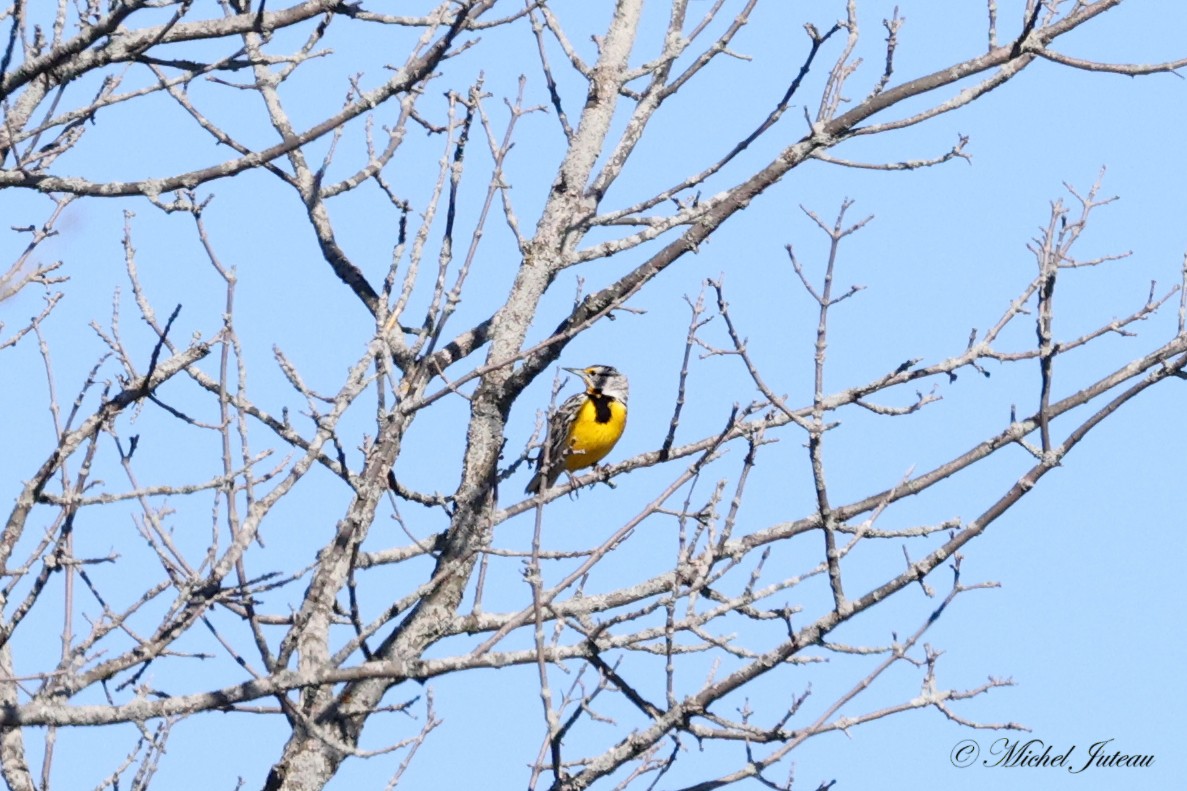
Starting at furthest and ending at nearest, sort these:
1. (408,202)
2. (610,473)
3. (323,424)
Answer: (610,473), (408,202), (323,424)

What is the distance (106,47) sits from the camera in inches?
169

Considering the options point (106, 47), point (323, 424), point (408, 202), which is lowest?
point (323, 424)

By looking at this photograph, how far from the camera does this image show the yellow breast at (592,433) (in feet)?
33.9

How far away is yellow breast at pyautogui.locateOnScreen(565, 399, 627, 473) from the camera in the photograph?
10.3 metres

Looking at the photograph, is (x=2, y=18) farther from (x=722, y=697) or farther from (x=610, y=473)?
(x=610, y=473)

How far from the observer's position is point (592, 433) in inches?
407

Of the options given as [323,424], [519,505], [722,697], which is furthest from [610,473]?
[722,697]

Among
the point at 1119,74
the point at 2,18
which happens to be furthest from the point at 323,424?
the point at 1119,74

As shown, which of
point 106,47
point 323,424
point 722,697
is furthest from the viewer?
point 323,424

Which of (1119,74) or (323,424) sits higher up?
(1119,74)

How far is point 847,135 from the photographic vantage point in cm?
681

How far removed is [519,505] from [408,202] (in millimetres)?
1399

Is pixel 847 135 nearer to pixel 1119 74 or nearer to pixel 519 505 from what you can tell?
pixel 1119 74

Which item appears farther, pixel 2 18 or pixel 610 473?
pixel 610 473
